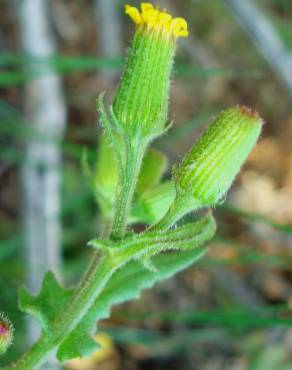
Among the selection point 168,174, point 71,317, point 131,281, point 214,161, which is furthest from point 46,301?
point 168,174

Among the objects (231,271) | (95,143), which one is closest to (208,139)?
(95,143)

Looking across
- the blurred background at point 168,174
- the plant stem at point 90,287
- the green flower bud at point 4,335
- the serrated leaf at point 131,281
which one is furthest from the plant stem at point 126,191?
the blurred background at point 168,174

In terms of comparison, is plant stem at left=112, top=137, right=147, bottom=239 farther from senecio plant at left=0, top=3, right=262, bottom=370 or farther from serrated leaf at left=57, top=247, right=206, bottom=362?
serrated leaf at left=57, top=247, right=206, bottom=362

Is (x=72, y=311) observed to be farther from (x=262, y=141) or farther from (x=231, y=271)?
(x=262, y=141)

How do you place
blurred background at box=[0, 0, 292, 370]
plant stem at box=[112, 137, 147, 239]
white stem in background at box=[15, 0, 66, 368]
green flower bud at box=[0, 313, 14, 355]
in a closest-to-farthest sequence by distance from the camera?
A: green flower bud at box=[0, 313, 14, 355] < plant stem at box=[112, 137, 147, 239] < blurred background at box=[0, 0, 292, 370] < white stem in background at box=[15, 0, 66, 368]

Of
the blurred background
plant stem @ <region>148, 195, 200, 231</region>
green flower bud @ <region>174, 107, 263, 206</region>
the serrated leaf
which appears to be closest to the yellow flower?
green flower bud @ <region>174, 107, 263, 206</region>

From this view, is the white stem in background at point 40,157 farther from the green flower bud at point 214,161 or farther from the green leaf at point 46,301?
the green flower bud at point 214,161
